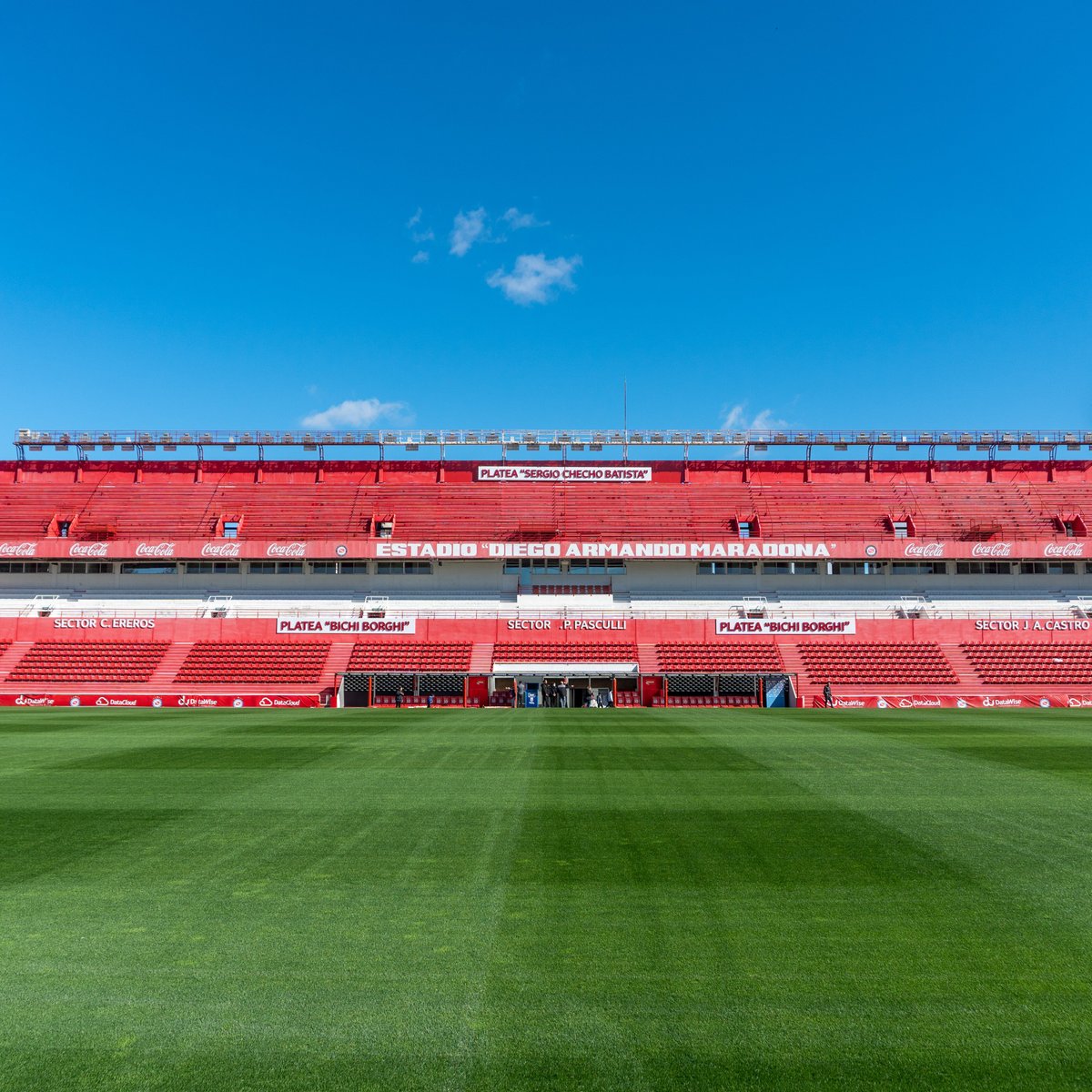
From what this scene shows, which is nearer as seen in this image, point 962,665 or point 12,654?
point 962,665

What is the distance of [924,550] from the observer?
4838 cm

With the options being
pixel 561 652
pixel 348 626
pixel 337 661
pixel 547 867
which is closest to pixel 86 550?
pixel 348 626

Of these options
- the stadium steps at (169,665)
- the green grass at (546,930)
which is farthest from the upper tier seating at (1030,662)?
the stadium steps at (169,665)

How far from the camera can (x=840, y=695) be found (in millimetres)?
38562

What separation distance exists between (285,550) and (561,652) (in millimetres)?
18519

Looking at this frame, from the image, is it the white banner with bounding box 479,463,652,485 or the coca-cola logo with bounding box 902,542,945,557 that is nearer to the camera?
the coca-cola logo with bounding box 902,542,945,557

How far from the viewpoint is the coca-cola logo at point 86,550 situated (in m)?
47.9

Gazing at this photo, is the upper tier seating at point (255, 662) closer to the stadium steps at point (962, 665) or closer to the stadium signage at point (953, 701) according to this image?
the stadium signage at point (953, 701)

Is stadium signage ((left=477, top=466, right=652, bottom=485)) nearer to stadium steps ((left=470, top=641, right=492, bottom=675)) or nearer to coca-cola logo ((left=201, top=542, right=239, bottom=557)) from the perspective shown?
stadium steps ((left=470, top=641, right=492, bottom=675))

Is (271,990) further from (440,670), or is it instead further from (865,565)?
(865,565)

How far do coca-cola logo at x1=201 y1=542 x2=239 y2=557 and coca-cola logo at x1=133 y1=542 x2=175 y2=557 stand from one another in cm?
201

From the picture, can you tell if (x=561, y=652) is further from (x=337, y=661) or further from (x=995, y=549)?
(x=995, y=549)

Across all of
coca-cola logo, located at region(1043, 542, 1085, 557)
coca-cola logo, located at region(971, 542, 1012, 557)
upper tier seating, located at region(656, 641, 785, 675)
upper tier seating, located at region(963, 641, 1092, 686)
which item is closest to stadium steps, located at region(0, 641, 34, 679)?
upper tier seating, located at region(656, 641, 785, 675)

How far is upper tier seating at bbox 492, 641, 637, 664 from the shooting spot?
41781 millimetres
